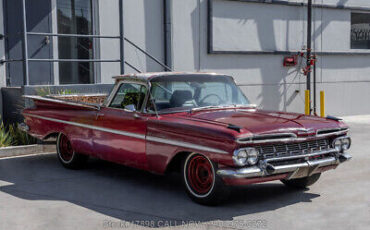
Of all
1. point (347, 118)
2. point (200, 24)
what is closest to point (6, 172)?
point (200, 24)

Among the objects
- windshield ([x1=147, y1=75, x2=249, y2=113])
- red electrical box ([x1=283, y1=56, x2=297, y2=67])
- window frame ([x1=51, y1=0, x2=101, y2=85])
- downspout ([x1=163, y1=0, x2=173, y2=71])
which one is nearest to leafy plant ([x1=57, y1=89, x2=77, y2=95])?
window frame ([x1=51, y1=0, x2=101, y2=85])

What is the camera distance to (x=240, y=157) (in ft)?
18.1

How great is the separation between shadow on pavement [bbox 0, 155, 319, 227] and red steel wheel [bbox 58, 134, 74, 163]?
6.9 inches

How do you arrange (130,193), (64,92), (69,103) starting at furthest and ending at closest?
(64,92), (69,103), (130,193)

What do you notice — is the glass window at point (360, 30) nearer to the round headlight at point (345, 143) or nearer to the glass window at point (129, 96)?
the round headlight at point (345, 143)

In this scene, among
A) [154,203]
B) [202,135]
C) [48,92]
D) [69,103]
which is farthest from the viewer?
[48,92]

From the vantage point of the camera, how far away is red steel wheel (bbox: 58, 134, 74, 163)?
8.28m

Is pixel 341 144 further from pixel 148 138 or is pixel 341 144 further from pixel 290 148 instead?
pixel 148 138

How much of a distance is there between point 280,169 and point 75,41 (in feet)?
26.7

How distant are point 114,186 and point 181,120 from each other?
146 centimetres

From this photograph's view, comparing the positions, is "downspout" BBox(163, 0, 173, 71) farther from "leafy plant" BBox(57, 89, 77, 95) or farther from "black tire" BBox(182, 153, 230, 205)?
"black tire" BBox(182, 153, 230, 205)

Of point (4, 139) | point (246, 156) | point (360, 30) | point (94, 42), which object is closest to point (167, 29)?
point (94, 42)

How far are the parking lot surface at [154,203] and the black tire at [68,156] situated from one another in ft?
0.48

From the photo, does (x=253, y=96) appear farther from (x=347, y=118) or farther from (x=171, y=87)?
(x=171, y=87)
